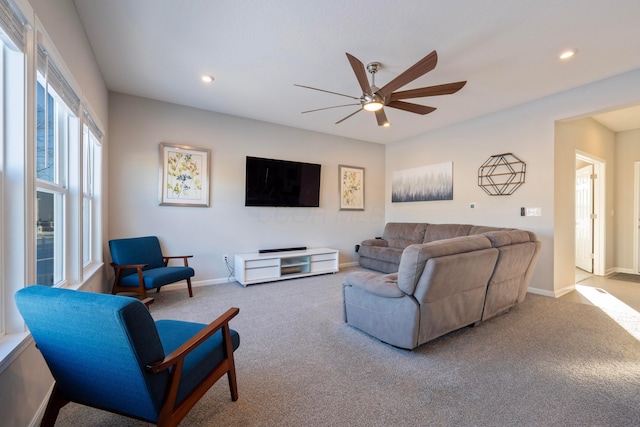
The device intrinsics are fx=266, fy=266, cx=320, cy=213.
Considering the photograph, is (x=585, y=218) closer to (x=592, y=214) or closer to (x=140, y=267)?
(x=592, y=214)

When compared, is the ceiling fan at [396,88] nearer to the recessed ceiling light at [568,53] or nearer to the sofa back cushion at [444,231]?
the recessed ceiling light at [568,53]

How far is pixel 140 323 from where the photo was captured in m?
1.02

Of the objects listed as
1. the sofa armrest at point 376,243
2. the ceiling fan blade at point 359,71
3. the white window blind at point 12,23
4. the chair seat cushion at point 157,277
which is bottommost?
the chair seat cushion at point 157,277

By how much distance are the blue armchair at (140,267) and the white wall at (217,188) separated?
0.31 m

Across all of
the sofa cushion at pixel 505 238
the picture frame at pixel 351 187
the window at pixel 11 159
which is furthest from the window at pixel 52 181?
the picture frame at pixel 351 187

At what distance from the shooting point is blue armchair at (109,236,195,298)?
3078 mm

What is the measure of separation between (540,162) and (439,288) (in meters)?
2.97

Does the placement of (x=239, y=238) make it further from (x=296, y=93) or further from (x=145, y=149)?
(x=296, y=93)

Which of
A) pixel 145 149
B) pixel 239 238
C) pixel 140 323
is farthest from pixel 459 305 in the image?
pixel 145 149

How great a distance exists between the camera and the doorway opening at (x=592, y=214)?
15.4 feet

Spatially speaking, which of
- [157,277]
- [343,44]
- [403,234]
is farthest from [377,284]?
[403,234]

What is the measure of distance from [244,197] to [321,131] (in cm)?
201

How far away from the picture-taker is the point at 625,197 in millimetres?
4902

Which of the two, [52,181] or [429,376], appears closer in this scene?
[429,376]
